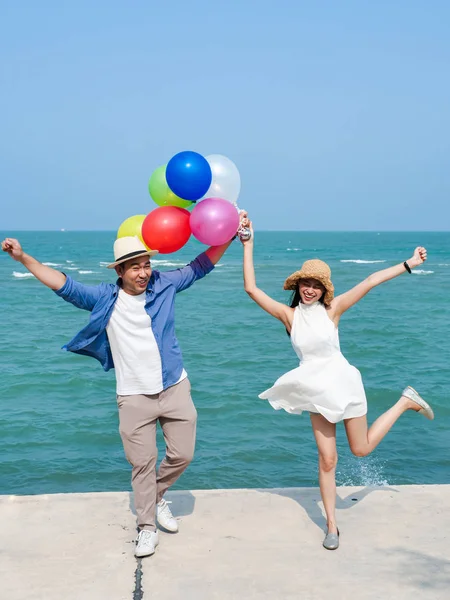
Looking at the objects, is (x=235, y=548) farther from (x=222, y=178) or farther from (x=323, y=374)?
(x=222, y=178)

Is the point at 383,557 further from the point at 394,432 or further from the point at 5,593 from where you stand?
the point at 394,432

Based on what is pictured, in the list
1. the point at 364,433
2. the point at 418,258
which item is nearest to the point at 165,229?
the point at 418,258

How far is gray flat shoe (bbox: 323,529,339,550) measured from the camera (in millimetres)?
4703

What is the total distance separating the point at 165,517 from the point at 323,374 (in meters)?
1.43

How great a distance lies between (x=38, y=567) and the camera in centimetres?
448

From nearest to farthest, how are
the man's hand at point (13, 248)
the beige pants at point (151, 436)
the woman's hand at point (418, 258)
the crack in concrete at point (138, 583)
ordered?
the crack in concrete at point (138, 583) → the man's hand at point (13, 248) → the beige pants at point (151, 436) → the woman's hand at point (418, 258)

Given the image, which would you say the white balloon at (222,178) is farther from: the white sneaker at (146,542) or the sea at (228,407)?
the sea at (228,407)

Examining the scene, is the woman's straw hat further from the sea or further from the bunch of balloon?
the sea

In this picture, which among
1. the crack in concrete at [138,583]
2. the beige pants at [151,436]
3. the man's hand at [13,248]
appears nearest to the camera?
the crack in concrete at [138,583]

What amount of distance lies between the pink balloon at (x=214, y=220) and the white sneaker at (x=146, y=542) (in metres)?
1.92

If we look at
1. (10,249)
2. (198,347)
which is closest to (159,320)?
(10,249)

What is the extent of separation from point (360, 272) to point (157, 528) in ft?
141

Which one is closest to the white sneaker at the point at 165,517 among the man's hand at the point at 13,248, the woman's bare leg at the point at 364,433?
the woman's bare leg at the point at 364,433

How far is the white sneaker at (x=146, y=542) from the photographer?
461 centimetres
